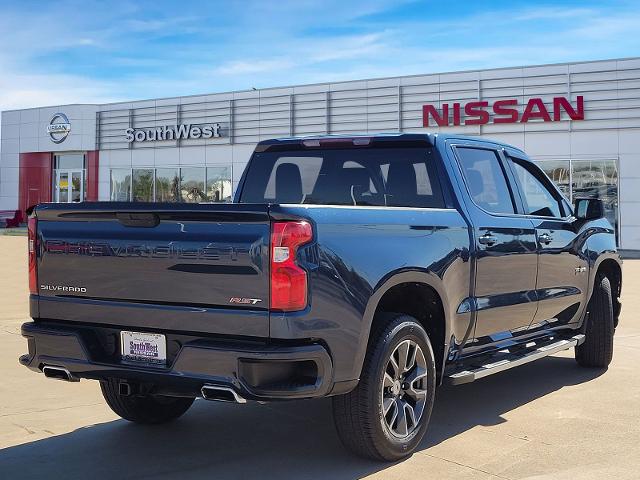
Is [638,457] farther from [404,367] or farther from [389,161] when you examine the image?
[389,161]

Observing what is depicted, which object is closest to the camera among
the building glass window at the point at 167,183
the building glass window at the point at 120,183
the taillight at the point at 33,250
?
the taillight at the point at 33,250

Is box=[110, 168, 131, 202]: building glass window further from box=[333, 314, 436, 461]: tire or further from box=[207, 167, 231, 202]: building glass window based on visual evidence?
box=[333, 314, 436, 461]: tire

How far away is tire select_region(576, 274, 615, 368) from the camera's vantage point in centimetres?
730

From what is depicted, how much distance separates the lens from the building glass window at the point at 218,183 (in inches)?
1437

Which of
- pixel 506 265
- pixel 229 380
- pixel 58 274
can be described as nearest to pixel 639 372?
pixel 506 265

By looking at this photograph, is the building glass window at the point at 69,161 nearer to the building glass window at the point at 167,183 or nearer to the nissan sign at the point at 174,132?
the nissan sign at the point at 174,132

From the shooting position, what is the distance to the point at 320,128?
3384 centimetres

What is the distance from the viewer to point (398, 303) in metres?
4.88

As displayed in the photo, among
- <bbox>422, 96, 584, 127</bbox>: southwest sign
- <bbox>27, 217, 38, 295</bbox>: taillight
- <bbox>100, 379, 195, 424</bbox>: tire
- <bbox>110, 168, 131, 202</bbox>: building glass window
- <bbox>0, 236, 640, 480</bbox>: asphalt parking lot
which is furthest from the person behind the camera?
<bbox>110, 168, 131, 202</bbox>: building glass window

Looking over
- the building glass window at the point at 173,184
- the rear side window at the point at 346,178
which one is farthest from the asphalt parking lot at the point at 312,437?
the building glass window at the point at 173,184

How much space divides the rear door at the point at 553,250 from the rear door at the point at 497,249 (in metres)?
0.17

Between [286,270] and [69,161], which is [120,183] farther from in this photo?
[286,270]

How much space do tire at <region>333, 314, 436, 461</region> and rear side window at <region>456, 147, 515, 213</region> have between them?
1.31m

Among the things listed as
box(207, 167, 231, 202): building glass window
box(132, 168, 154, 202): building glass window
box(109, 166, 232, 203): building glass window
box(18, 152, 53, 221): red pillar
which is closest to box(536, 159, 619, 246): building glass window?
box(109, 166, 232, 203): building glass window
